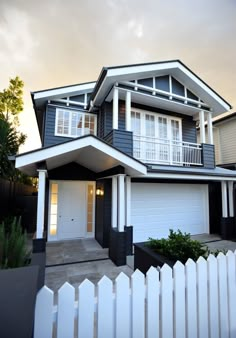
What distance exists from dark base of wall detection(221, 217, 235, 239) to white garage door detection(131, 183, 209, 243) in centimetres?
102

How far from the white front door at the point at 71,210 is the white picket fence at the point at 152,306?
642 centimetres

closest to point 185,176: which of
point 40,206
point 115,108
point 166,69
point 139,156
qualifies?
point 139,156

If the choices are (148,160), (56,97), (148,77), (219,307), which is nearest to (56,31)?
(56,97)

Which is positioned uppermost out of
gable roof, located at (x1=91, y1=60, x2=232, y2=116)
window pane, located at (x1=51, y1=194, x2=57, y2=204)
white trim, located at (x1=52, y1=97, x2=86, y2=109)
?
gable roof, located at (x1=91, y1=60, x2=232, y2=116)

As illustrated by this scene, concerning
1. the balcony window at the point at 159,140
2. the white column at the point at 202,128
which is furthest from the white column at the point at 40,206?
the white column at the point at 202,128

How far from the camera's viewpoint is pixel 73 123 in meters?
8.85

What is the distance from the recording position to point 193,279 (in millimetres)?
2033

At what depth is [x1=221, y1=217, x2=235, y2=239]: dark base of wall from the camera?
8129 mm

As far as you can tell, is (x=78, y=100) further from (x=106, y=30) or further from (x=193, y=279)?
(x=193, y=279)

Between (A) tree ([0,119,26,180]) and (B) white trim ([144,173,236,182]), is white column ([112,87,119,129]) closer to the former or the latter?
(B) white trim ([144,173,236,182])

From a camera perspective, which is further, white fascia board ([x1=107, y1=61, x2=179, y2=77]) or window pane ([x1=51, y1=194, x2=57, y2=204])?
window pane ([x1=51, y1=194, x2=57, y2=204])

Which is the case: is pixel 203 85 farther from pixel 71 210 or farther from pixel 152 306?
pixel 152 306

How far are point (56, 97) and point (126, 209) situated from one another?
6.18 metres

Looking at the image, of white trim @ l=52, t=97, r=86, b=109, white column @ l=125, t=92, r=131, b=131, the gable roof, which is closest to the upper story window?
white trim @ l=52, t=97, r=86, b=109
